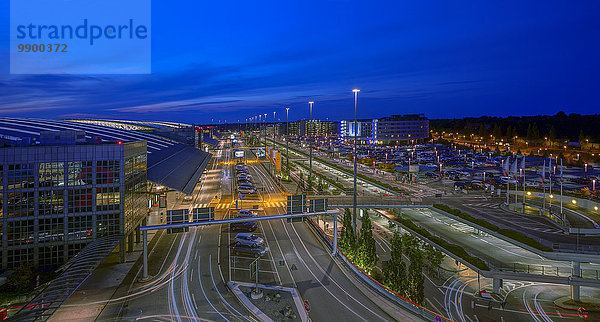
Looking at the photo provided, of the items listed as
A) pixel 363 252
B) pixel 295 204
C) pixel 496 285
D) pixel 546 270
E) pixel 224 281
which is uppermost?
pixel 295 204

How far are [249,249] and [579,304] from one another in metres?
27.0

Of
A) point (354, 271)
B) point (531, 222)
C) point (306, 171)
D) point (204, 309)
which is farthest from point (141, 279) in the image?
point (306, 171)

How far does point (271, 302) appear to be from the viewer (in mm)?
21484

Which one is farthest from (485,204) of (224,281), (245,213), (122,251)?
(122,251)

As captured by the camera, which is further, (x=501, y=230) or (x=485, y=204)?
(x=485, y=204)

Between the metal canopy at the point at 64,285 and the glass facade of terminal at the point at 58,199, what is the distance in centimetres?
189

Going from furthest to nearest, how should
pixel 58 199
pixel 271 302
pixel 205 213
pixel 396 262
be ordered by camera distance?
1. pixel 58 199
2. pixel 205 213
3. pixel 396 262
4. pixel 271 302

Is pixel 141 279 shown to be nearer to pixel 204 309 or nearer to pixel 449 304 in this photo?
pixel 204 309

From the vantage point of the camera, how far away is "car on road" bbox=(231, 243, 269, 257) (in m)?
30.5

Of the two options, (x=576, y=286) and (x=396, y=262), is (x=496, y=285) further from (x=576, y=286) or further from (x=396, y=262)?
(x=396, y=262)

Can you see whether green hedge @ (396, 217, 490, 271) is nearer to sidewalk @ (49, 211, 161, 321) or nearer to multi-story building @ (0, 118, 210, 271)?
sidewalk @ (49, 211, 161, 321)

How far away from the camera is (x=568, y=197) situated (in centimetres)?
4469

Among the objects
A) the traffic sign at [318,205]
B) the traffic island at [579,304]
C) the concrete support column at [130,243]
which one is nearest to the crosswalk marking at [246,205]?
the concrete support column at [130,243]

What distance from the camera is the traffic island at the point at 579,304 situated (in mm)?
26469
